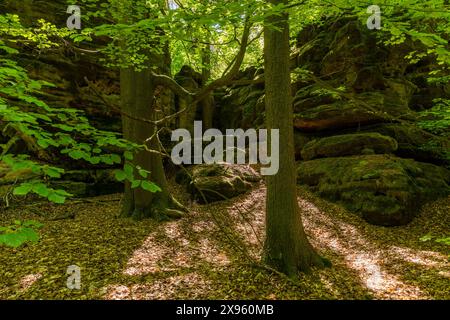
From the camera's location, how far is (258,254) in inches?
290

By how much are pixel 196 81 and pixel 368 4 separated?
54.3 feet

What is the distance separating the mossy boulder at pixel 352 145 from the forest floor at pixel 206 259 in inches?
117

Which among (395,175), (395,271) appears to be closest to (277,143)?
(395,271)

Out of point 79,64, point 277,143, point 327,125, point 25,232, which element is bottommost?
point 25,232

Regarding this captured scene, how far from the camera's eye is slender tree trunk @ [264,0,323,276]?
6125 mm

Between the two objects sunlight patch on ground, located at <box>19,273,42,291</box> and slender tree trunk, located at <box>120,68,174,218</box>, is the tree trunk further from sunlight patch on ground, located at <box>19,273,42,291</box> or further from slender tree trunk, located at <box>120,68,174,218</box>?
sunlight patch on ground, located at <box>19,273,42,291</box>

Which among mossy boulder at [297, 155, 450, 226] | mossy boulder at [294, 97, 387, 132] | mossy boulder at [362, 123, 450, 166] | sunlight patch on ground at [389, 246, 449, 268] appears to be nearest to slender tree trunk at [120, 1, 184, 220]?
mossy boulder at [297, 155, 450, 226]

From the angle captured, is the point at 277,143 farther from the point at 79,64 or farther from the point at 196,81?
the point at 196,81

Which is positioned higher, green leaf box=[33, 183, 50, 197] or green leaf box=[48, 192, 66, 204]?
green leaf box=[33, 183, 50, 197]

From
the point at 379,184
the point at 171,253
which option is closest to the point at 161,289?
the point at 171,253

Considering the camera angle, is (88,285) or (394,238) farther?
(394,238)

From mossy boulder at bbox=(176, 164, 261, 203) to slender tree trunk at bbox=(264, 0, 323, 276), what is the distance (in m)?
5.13

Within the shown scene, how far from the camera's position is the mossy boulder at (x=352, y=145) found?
12.3 meters

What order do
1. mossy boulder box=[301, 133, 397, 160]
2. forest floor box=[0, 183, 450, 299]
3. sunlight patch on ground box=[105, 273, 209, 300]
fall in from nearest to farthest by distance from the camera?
sunlight patch on ground box=[105, 273, 209, 300] < forest floor box=[0, 183, 450, 299] < mossy boulder box=[301, 133, 397, 160]
